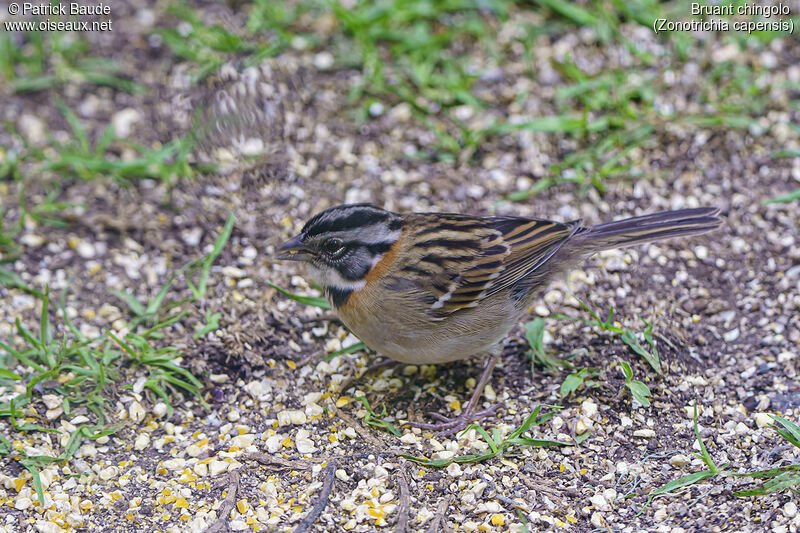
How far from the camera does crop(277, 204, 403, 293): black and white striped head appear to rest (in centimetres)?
389

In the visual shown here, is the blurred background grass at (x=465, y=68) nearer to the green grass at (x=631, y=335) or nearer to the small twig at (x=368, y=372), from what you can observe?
the green grass at (x=631, y=335)

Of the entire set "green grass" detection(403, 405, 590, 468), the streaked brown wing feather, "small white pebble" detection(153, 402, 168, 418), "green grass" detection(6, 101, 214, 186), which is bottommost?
"green grass" detection(403, 405, 590, 468)

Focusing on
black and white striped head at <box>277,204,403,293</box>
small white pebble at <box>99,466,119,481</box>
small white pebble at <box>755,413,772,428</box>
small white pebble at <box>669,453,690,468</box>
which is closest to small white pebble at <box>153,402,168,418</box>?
small white pebble at <box>99,466,119,481</box>

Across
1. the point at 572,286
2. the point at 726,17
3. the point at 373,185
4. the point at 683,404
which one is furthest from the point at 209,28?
the point at 683,404

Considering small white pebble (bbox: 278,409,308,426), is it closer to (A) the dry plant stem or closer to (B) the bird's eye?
(A) the dry plant stem

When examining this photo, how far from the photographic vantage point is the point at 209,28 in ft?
19.5

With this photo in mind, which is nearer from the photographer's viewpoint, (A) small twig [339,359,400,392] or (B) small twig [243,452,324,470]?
(B) small twig [243,452,324,470]

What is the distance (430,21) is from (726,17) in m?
2.05

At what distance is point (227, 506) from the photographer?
353 centimetres

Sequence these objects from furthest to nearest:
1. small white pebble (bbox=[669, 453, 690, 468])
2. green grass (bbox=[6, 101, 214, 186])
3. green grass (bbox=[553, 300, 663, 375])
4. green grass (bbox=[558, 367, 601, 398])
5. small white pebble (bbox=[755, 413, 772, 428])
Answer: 1. green grass (bbox=[6, 101, 214, 186])
2. green grass (bbox=[553, 300, 663, 375])
3. green grass (bbox=[558, 367, 601, 398])
4. small white pebble (bbox=[755, 413, 772, 428])
5. small white pebble (bbox=[669, 453, 690, 468])

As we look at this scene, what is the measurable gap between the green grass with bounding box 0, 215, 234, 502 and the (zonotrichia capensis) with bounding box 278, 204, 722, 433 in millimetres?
818

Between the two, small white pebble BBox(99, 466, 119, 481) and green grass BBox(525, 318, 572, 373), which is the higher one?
green grass BBox(525, 318, 572, 373)

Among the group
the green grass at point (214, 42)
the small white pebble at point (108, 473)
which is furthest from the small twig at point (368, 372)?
the green grass at point (214, 42)

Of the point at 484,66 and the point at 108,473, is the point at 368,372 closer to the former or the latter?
the point at 108,473
